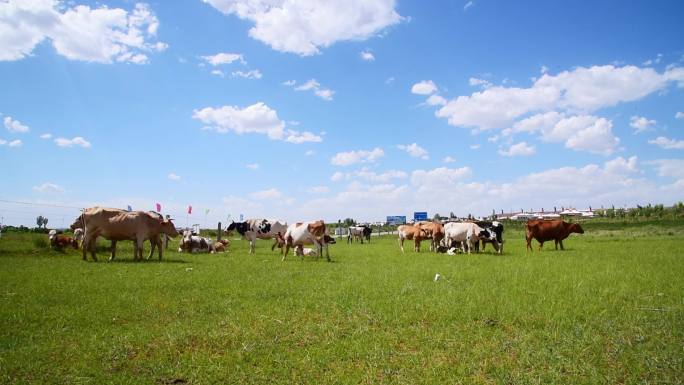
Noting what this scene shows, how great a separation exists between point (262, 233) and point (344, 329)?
18.9 meters

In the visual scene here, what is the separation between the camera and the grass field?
214 inches

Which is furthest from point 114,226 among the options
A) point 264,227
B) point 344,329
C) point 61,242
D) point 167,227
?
point 344,329

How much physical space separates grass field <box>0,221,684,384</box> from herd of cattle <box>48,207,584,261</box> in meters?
6.31

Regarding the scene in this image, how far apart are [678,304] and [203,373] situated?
9.26m

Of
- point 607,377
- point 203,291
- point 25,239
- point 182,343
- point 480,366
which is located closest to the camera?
point 607,377

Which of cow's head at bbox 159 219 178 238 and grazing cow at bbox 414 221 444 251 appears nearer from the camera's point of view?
cow's head at bbox 159 219 178 238

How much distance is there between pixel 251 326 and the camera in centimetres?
743

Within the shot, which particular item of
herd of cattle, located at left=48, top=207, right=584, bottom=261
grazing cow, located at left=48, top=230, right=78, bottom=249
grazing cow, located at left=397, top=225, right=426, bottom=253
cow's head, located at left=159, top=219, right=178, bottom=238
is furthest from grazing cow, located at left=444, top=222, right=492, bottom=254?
grazing cow, located at left=48, top=230, right=78, bottom=249

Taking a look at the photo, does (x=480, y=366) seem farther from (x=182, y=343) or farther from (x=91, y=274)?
(x=91, y=274)

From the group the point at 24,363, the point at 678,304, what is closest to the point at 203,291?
the point at 24,363

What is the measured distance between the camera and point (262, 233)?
2548 cm

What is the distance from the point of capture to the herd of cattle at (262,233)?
18.5 meters

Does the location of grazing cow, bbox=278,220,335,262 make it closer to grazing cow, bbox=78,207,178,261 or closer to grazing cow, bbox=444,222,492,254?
grazing cow, bbox=78,207,178,261

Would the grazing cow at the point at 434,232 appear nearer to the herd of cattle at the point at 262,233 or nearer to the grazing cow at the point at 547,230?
the herd of cattle at the point at 262,233
